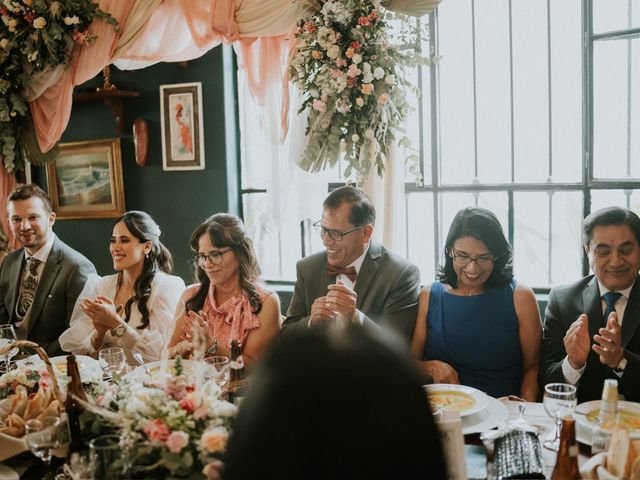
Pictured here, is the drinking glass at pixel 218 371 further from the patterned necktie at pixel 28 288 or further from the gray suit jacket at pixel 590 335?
the patterned necktie at pixel 28 288

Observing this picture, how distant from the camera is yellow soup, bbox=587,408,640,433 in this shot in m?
1.79

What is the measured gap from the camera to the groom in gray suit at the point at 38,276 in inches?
146

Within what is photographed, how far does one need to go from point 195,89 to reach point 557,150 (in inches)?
95.5

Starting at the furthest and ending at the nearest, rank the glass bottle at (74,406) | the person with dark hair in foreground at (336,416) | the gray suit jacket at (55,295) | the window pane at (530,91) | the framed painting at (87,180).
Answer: the framed painting at (87,180)
the gray suit jacket at (55,295)
the window pane at (530,91)
the glass bottle at (74,406)
the person with dark hair in foreground at (336,416)

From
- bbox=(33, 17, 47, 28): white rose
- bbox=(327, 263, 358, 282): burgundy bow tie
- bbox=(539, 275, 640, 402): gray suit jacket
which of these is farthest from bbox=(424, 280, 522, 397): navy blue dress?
bbox=(33, 17, 47, 28): white rose

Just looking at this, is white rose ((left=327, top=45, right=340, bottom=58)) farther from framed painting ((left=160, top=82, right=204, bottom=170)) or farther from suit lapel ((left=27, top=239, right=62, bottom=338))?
suit lapel ((left=27, top=239, right=62, bottom=338))

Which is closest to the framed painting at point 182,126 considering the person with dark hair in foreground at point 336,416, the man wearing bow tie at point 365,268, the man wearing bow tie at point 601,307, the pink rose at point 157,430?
the man wearing bow tie at point 365,268

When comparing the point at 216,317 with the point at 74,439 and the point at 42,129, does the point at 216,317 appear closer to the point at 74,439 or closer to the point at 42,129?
the point at 74,439

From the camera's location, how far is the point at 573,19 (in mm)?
3477

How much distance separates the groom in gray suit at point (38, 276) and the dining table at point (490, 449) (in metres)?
2.61

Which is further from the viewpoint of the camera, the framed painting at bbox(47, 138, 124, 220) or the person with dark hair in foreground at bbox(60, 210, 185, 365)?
the framed painting at bbox(47, 138, 124, 220)

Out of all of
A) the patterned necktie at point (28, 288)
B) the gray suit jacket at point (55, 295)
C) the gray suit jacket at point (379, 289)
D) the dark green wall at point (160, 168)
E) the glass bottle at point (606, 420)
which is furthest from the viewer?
the dark green wall at point (160, 168)

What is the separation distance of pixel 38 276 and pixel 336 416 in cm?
371

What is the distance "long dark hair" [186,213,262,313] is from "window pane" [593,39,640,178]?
6.38 feet
